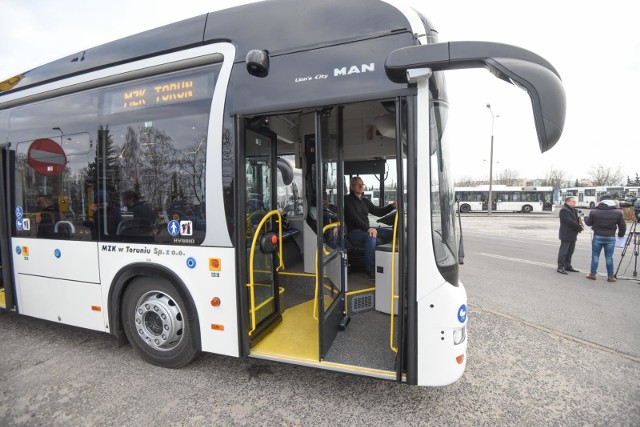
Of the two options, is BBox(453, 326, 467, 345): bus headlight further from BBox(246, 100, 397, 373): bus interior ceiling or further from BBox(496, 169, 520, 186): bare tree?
BBox(496, 169, 520, 186): bare tree

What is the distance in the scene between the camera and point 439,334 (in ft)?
7.66

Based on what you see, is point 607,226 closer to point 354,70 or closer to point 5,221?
point 354,70

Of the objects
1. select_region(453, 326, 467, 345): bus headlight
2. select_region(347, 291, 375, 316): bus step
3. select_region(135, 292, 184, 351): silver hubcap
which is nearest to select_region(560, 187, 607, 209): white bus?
select_region(347, 291, 375, 316): bus step

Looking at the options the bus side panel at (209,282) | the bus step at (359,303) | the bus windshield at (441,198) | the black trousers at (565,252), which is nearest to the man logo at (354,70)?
the bus windshield at (441,198)

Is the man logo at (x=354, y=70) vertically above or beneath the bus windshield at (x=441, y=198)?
above

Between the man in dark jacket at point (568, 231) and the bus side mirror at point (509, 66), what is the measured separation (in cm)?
686

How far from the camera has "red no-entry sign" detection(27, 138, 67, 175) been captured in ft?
11.2

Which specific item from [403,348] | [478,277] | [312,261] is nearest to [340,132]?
[403,348]

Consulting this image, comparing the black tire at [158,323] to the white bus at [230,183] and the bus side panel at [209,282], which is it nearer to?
the white bus at [230,183]

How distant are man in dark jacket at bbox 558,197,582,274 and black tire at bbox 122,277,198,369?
8.24 meters

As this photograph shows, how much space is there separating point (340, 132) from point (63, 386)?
12.3 feet

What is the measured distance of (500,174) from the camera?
72.2 meters

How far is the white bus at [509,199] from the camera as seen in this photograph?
3158 cm

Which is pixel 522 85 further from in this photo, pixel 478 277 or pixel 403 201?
pixel 478 277
